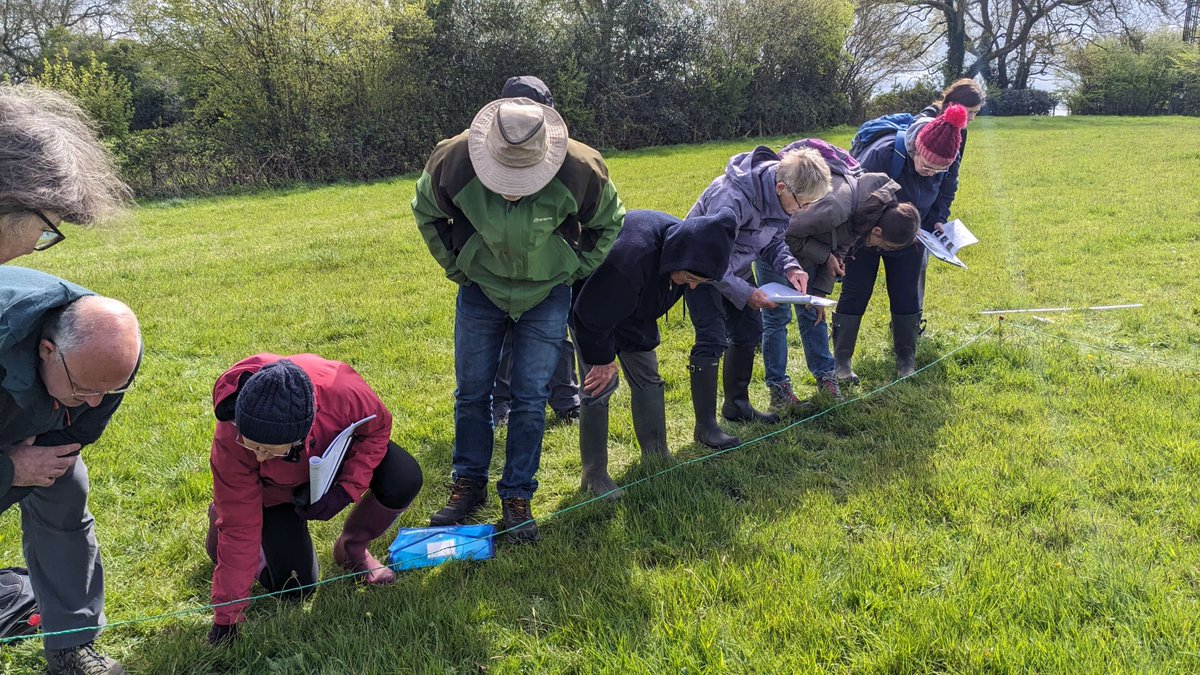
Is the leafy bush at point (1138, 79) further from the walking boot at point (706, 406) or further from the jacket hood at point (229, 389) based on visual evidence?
the jacket hood at point (229, 389)

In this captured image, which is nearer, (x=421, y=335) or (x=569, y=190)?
(x=569, y=190)

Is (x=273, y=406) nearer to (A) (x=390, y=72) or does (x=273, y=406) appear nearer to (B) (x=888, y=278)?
(B) (x=888, y=278)

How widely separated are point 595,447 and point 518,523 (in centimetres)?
56

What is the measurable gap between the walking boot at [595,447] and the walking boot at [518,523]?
0.40m

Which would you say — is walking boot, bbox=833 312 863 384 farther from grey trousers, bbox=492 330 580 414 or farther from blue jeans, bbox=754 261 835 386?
grey trousers, bbox=492 330 580 414

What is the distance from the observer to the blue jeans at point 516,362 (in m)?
3.41

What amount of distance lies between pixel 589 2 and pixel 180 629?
22.5 meters

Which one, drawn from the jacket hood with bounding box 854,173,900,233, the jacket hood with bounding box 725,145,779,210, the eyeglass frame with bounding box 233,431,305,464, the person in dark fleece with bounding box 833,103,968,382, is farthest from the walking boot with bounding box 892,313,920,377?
the eyeglass frame with bounding box 233,431,305,464

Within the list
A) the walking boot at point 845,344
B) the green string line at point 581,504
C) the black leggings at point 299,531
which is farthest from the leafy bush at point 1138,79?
the black leggings at point 299,531

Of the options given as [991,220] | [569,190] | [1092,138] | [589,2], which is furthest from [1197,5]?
[569,190]

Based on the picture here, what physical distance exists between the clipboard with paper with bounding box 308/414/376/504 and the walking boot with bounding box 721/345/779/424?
2.47 m

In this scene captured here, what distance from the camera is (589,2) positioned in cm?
2253

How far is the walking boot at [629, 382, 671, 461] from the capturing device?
395 cm

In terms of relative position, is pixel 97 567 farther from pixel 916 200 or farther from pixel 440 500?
pixel 916 200
